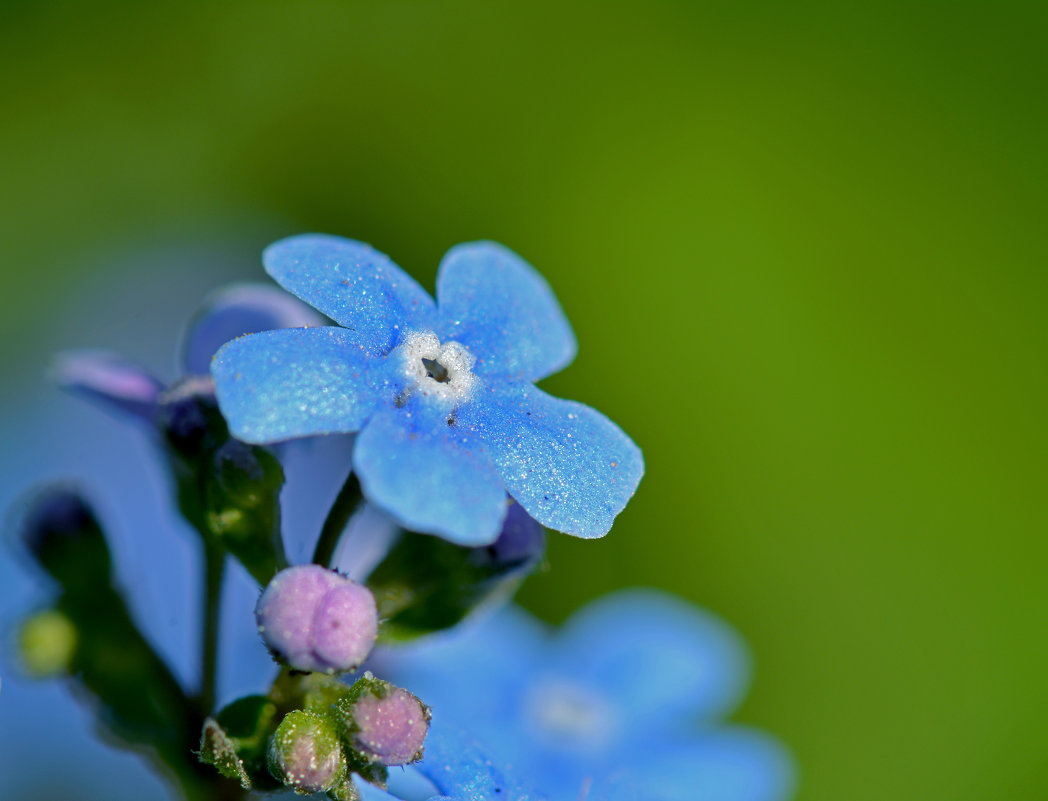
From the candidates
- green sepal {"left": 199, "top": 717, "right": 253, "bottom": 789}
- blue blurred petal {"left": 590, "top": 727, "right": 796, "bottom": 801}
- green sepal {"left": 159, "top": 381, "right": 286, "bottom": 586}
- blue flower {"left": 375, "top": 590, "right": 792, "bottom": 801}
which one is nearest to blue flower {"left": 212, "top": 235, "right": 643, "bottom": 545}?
green sepal {"left": 159, "top": 381, "right": 286, "bottom": 586}

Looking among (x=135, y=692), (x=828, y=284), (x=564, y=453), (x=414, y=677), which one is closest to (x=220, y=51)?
(x=828, y=284)

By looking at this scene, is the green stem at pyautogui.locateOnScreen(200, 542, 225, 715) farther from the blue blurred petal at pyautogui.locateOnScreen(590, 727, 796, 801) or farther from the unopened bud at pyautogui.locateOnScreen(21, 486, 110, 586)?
the blue blurred petal at pyautogui.locateOnScreen(590, 727, 796, 801)

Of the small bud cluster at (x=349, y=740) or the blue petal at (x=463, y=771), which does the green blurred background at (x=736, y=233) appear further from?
the small bud cluster at (x=349, y=740)

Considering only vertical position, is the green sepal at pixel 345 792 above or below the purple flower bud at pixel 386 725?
below

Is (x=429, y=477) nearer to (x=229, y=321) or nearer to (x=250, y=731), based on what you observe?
(x=250, y=731)

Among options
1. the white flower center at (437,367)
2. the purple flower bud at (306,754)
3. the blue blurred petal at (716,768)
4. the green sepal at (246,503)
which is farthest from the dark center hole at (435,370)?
the blue blurred petal at (716,768)

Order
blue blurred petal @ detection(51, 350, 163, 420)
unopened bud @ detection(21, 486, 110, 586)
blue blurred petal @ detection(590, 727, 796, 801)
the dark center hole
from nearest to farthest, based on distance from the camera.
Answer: the dark center hole, blue blurred petal @ detection(51, 350, 163, 420), unopened bud @ detection(21, 486, 110, 586), blue blurred petal @ detection(590, 727, 796, 801)

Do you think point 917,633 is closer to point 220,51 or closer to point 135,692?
point 135,692
